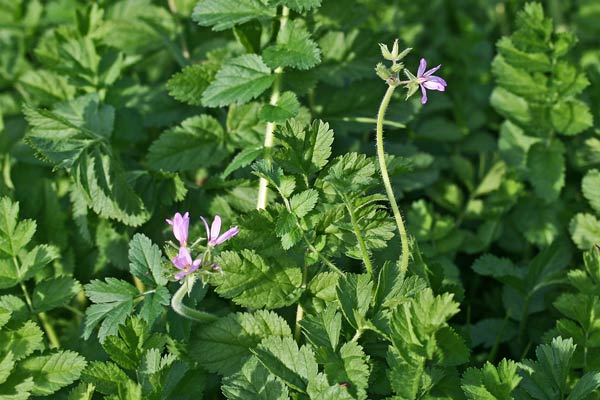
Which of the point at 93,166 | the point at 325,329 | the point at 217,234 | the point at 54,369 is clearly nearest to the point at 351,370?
the point at 325,329

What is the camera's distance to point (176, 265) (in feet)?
6.42

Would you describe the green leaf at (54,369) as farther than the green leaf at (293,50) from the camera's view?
No

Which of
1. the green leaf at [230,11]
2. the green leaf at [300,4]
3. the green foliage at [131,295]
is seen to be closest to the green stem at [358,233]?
the green foliage at [131,295]

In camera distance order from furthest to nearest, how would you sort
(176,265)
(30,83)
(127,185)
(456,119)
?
(456,119) → (30,83) → (127,185) → (176,265)

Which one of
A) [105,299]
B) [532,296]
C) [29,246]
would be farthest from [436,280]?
[29,246]

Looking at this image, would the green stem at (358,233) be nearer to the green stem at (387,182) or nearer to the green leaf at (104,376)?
the green stem at (387,182)

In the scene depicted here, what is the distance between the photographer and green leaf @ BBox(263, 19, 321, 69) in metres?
2.45

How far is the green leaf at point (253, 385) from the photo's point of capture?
6.84ft

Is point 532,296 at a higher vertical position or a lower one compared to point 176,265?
lower

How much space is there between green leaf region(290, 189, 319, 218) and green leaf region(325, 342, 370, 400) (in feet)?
1.30

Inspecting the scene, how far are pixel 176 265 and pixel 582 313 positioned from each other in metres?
1.24

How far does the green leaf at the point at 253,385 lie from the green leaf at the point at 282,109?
30.7 inches

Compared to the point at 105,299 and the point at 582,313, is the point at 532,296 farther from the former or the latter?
the point at 105,299

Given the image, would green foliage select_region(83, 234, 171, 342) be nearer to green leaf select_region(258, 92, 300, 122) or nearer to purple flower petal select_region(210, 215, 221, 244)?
purple flower petal select_region(210, 215, 221, 244)
